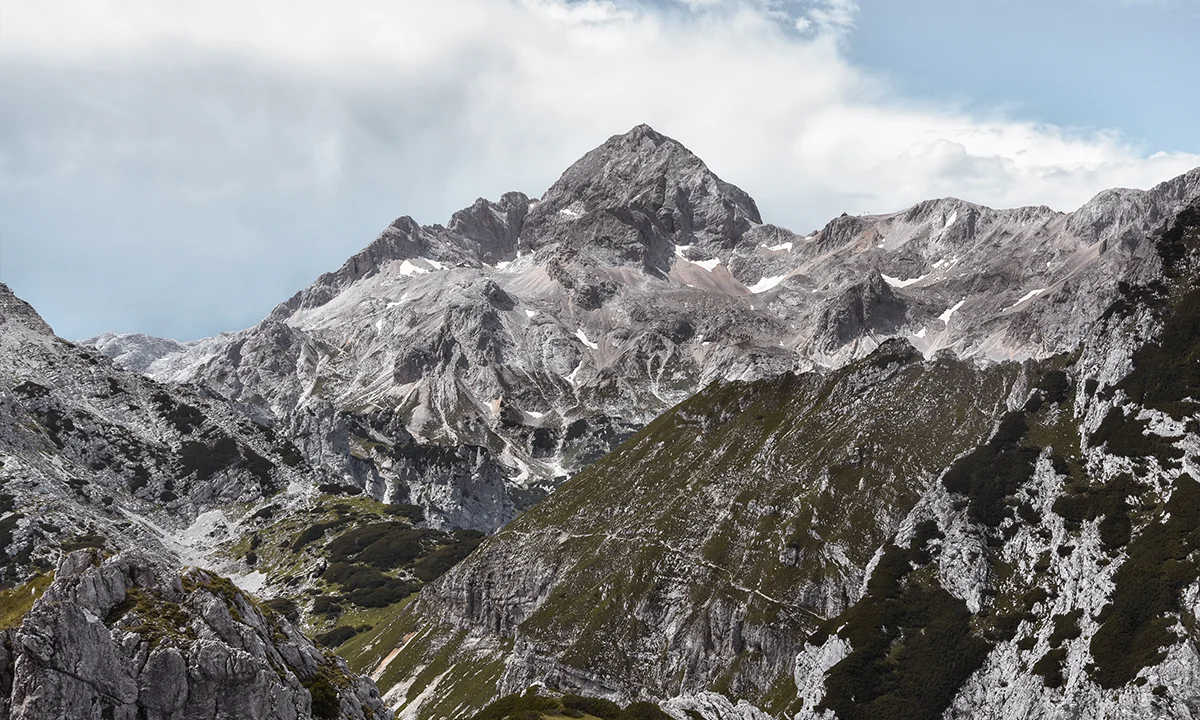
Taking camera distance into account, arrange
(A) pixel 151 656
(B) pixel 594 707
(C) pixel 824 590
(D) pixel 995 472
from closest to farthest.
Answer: (A) pixel 151 656 < (B) pixel 594 707 < (D) pixel 995 472 < (C) pixel 824 590

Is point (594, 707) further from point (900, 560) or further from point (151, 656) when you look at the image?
point (900, 560)

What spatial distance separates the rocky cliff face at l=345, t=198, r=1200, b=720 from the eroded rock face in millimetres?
50119

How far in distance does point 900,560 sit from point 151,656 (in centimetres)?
11149

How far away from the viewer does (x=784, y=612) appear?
141875 mm

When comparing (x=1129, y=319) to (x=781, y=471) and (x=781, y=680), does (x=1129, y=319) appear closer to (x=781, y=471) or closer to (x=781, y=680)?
(x=781, y=471)

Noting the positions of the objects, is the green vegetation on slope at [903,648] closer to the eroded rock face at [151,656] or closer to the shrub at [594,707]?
the shrub at [594,707]

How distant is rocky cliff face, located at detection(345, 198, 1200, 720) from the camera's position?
4232 inches

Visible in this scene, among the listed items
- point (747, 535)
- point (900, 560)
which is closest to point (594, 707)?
point (900, 560)

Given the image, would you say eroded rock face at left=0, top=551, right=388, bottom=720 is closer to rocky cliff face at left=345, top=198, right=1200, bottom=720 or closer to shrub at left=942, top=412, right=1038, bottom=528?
rocky cliff face at left=345, top=198, right=1200, bottom=720

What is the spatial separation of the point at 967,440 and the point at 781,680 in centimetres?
5659

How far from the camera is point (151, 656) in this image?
52.5 meters

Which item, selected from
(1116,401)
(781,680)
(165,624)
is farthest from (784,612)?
(165,624)

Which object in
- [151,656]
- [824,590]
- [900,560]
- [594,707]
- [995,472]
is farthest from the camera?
[824,590]

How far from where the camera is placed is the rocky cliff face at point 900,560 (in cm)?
10750
